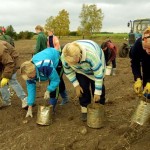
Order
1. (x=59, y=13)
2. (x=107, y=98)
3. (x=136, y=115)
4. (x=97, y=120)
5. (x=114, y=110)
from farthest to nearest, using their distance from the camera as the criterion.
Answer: (x=59, y=13) < (x=107, y=98) < (x=114, y=110) < (x=97, y=120) < (x=136, y=115)

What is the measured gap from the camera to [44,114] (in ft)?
14.5

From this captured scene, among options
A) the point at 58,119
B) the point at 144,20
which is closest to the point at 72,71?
the point at 58,119

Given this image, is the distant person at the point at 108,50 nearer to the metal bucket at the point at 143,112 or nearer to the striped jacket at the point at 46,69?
the striped jacket at the point at 46,69

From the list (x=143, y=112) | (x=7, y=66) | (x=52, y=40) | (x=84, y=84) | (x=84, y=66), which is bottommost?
(x=143, y=112)

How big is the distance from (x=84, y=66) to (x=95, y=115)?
0.78 meters

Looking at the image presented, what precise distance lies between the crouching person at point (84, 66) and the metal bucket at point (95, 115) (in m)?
0.21

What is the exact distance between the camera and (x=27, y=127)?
4.54 meters

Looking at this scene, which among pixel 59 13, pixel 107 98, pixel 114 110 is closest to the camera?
pixel 114 110

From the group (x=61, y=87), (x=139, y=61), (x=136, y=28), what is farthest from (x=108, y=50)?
(x=136, y=28)

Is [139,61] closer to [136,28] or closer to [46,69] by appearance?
[46,69]

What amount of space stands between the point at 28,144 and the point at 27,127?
532 mm

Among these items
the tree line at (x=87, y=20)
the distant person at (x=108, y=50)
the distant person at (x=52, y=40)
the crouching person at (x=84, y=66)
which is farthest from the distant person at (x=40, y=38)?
Answer: the tree line at (x=87, y=20)

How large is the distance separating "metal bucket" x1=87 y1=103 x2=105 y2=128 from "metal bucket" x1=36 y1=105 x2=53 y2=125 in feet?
1.95

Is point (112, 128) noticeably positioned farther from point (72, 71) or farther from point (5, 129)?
point (5, 129)
